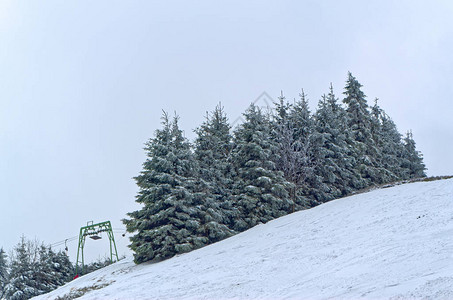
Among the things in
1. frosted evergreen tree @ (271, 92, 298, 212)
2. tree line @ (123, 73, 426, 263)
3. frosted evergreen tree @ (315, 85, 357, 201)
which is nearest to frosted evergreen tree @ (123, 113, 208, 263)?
tree line @ (123, 73, 426, 263)

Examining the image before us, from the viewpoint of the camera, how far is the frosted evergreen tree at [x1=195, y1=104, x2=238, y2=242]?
23312 mm

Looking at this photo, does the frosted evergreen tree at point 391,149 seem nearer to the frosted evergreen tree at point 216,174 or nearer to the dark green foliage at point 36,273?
the frosted evergreen tree at point 216,174

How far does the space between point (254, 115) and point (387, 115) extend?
22.9 meters

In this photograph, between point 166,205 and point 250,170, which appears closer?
point 166,205

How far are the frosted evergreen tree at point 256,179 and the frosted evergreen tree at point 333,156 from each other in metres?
4.21

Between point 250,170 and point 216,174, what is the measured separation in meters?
2.29

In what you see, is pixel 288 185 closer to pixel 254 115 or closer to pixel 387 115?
pixel 254 115

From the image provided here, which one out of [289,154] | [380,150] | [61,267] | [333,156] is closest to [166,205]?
[289,154]

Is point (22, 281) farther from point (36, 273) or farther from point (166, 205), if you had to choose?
point (166, 205)

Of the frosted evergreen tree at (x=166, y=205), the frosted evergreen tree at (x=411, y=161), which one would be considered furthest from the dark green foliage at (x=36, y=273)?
the frosted evergreen tree at (x=411, y=161)

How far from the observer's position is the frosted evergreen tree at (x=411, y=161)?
43.0m

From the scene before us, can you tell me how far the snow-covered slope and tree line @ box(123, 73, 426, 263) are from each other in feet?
10.7

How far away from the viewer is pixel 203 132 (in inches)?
1131

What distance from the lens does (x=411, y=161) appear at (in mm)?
44594
